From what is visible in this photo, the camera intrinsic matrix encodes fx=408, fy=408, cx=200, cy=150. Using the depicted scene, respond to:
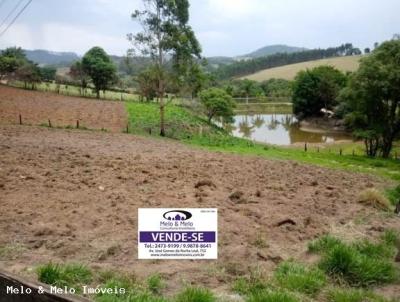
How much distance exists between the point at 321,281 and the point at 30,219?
4669 millimetres

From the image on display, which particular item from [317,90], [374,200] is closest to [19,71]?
[317,90]

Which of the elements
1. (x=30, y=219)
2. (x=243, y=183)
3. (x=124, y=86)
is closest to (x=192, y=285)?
(x=30, y=219)

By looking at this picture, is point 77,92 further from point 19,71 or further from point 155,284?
point 155,284

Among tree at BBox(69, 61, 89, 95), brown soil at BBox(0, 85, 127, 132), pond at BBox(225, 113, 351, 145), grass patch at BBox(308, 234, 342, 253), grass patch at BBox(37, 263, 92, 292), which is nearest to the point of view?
grass patch at BBox(37, 263, 92, 292)

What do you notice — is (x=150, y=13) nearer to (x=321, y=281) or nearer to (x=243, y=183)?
(x=243, y=183)

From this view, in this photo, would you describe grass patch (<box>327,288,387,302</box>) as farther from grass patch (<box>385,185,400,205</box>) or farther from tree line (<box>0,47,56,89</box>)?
tree line (<box>0,47,56,89</box>)

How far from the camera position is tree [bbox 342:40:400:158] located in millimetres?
28623

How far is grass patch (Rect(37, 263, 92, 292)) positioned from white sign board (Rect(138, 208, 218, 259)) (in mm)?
923

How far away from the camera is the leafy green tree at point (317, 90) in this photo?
70.1m

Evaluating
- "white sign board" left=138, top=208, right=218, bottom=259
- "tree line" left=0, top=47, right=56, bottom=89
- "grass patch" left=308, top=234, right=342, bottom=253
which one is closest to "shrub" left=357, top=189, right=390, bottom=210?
"grass patch" left=308, top=234, right=342, bottom=253

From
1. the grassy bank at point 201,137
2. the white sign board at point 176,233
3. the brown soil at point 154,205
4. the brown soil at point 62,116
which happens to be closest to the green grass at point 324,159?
the grassy bank at point 201,137

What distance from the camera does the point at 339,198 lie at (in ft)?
32.6

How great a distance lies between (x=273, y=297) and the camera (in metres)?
4.35

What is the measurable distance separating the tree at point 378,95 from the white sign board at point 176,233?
26.6 metres
